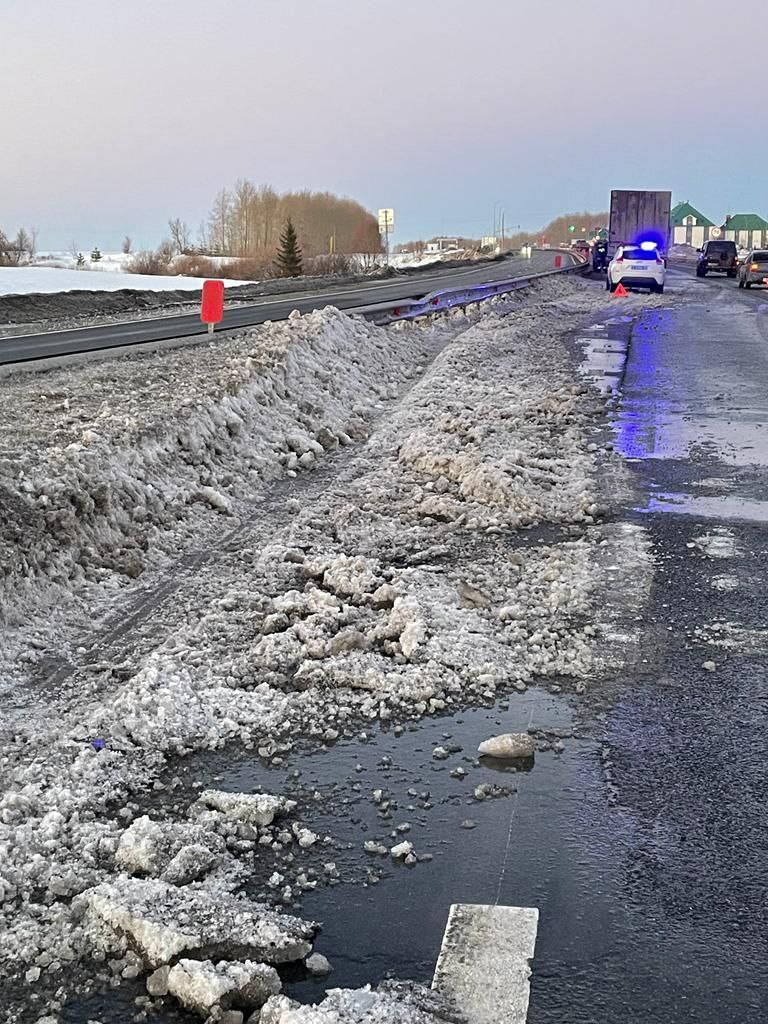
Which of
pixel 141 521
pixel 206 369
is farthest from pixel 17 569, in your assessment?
pixel 206 369

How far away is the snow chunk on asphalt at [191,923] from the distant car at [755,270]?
1555 inches

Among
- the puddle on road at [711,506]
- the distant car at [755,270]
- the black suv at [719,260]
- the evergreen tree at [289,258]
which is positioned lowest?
A: the puddle on road at [711,506]

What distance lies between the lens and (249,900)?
3.08 meters

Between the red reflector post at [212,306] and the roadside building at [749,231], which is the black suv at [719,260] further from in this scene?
the roadside building at [749,231]

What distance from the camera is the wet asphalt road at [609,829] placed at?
278 centimetres

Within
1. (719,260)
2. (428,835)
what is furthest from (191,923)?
(719,260)

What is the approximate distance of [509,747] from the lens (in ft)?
13.2

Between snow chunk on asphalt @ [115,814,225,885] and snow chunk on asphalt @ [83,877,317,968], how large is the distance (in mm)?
107

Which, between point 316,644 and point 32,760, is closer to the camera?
point 32,760

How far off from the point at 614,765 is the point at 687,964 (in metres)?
1.18

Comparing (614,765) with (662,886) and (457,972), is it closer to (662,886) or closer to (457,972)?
(662,886)

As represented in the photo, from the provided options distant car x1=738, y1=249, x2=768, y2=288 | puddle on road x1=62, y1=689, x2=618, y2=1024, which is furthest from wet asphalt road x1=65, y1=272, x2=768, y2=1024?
distant car x1=738, y1=249, x2=768, y2=288

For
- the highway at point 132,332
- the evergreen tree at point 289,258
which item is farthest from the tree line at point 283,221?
the highway at point 132,332

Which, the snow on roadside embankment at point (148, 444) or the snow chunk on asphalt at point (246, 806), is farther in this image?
the snow on roadside embankment at point (148, 444)
